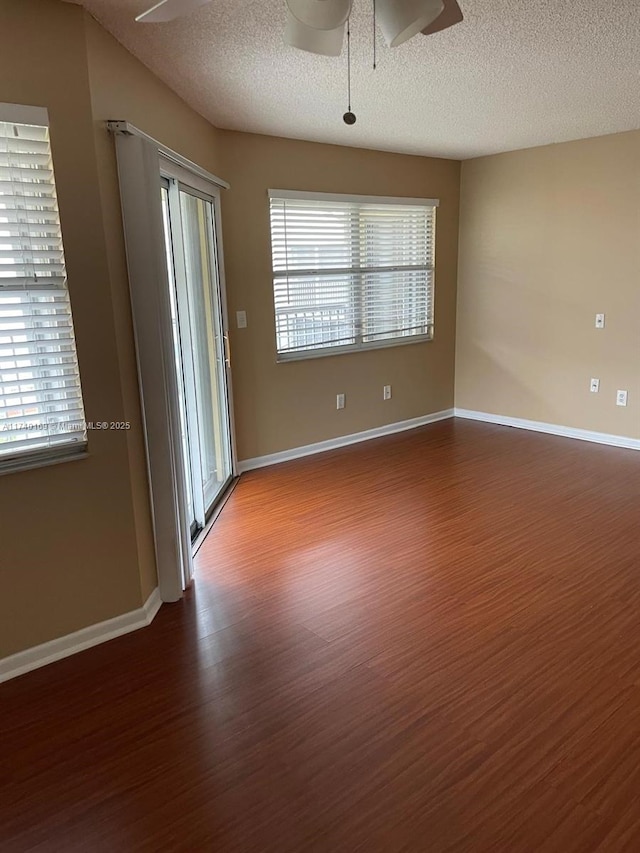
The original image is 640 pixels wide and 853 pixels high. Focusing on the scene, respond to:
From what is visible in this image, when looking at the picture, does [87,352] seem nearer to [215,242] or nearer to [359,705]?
[359,705]

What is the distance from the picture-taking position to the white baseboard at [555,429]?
481cm

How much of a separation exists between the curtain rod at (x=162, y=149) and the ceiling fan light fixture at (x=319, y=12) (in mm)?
930

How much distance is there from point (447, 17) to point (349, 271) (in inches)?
124

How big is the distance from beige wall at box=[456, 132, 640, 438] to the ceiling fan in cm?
341

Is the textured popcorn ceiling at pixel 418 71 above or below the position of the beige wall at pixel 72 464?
above

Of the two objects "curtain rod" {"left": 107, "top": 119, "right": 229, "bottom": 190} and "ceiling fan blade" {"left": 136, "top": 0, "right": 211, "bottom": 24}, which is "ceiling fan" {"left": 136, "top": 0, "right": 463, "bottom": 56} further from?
"curtain rod" {"left": 107, "top": 119, "right": 229, "bottom": 190}

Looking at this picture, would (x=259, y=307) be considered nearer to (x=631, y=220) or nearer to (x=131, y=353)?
(x=131, y=353)

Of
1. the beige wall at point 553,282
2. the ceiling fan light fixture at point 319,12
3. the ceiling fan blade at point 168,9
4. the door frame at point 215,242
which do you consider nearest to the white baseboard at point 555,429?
the beige wall at point 553,282

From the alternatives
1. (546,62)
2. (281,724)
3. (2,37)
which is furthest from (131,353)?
(546,62)

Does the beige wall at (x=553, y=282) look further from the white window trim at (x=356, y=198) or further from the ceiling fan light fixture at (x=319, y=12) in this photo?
the ceiling fan light fixture at (x=319, y=12)

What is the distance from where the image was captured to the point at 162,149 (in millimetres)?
2602

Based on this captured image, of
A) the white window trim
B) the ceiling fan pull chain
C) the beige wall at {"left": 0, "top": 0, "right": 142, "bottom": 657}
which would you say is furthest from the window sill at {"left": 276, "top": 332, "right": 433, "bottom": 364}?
the beige wall at {"left": 0, "top": 0, "right": 142, "bottom": 657}

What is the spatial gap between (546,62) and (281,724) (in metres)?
3.08

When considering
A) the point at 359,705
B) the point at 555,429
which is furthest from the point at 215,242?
the point at 555,429
